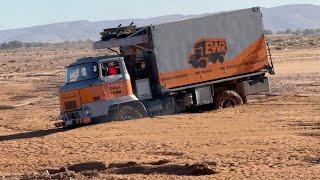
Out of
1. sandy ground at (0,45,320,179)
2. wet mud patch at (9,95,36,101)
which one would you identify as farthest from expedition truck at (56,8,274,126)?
wet mud patch at (9,95,36,101)

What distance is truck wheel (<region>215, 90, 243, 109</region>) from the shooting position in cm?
2300

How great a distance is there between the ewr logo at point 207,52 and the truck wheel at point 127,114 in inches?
102

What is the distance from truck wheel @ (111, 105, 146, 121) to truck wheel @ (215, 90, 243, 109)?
3149mm

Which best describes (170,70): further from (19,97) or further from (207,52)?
(19,97)

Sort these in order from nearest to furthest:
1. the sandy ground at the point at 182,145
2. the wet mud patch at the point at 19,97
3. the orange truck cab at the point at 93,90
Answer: the sandy ground at the point at 182,145
the orange truck cab at the point at 93,90
the wet mud patch at the point at 19,97

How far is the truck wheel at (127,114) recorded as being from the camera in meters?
20.9

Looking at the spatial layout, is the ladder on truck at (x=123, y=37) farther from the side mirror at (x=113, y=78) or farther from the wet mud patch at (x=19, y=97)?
the wet mud patch at (x=19, y=97)

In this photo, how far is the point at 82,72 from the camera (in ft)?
68.1

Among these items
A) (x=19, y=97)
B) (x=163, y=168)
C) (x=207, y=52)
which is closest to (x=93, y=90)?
(x=207, y=52)

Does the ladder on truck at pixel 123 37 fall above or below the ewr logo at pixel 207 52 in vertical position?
above

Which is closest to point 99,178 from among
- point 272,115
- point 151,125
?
point 151,125

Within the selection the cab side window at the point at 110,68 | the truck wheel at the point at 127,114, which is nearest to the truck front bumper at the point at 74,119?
the truck wheel at the point at 127,114

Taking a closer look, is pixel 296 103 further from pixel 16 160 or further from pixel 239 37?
pixel 16 160

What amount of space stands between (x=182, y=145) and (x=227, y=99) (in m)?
7.71
